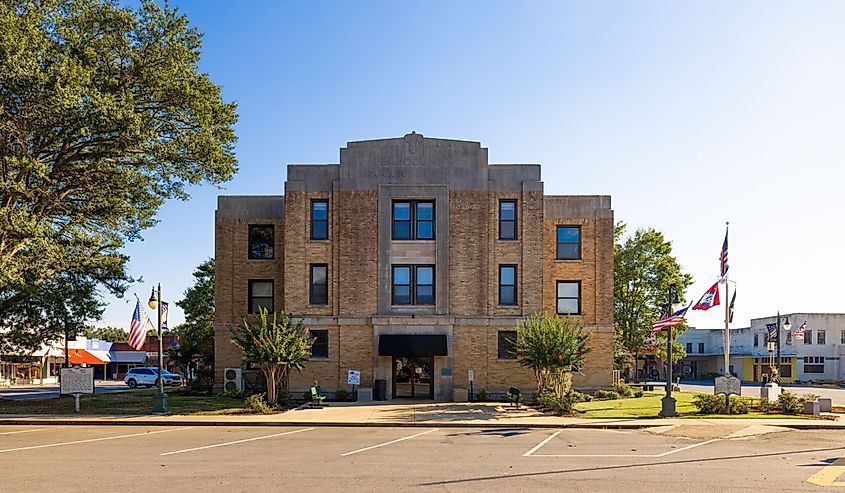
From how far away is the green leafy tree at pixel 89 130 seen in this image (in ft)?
88.3

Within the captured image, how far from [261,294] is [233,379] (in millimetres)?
4783

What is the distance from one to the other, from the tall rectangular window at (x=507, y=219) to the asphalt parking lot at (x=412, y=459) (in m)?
14.1

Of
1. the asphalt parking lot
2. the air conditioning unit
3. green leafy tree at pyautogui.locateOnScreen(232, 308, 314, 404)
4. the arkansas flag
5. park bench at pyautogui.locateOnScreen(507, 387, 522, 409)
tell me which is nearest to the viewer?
the asphalt parking lot

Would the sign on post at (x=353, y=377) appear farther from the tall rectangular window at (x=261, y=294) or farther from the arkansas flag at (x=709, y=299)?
the arkansas flag at (x=709, y=299)

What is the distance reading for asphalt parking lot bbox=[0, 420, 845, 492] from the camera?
546 inches

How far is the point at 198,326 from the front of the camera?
48.2 meters

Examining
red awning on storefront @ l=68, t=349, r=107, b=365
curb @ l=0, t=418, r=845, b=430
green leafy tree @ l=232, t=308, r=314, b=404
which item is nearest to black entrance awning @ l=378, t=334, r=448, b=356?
green leafy tree @ l=232, t=308, r=314, b=404

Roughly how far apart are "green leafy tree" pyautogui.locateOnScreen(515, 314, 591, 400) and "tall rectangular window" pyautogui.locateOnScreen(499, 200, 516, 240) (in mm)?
6231

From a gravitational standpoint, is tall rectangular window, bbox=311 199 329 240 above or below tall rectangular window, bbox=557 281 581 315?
above

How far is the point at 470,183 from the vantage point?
36375 millimetres

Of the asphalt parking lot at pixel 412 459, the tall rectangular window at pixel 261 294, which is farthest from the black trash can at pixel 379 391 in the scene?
the asphalt parking lot at pixel 412 459

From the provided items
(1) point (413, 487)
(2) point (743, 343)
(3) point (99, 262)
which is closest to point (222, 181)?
(3) point (99, 262)

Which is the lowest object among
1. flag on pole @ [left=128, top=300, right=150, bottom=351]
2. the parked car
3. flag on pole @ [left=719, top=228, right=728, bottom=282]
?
the parked car

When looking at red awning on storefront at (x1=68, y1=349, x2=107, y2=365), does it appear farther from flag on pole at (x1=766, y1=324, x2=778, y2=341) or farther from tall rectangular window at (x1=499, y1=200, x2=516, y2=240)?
flag on pole at (x1=766, y1=324, x2=778, y2=341)
